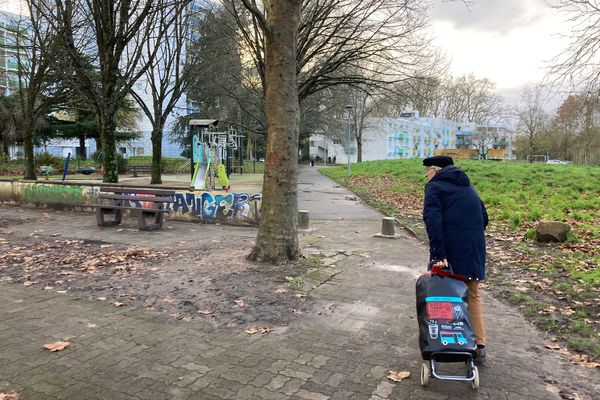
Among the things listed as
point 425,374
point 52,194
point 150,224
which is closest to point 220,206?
point 150,224

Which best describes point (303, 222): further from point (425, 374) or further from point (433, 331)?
point (433, 331)

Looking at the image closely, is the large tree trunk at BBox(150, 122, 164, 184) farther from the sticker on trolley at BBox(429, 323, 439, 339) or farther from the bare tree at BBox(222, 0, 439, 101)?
the sticker on trolley at BBox(429, 323, 439, 339)

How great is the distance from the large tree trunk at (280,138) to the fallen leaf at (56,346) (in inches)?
128

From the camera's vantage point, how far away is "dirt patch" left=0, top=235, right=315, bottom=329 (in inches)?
199

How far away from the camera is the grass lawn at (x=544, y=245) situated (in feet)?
16.6

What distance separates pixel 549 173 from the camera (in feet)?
62.2

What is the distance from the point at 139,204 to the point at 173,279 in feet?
17.1

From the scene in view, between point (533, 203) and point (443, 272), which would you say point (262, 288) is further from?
point (533, 203)

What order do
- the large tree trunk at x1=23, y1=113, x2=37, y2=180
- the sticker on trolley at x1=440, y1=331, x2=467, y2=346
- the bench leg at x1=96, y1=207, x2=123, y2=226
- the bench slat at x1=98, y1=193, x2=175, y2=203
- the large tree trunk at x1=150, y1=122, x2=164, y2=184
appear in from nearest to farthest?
the sticker on trolley at x1=440, y1=331, x2=467, y2=346, the bench slat at x1=98, y1=193, x2=175, y2=203, the bench leg at x1=96, y1=207, x2=123, y2=226, the large tree trunk at x1=150, y1=122, x2=164, y2=184, the large tree trunk at x1=23, y1=113, x2=37, y2=180

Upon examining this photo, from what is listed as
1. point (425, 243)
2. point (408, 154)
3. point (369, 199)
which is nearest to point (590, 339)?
point (425, 243)

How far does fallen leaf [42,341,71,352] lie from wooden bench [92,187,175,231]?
601 centimetres

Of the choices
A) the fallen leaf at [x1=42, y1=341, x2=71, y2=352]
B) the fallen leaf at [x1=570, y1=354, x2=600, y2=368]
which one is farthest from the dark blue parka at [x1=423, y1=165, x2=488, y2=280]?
the fallen leaf at [x1=42, y1=341, x2=71, y2=352]

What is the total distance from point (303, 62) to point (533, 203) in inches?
320

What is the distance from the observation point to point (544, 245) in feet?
28.2
